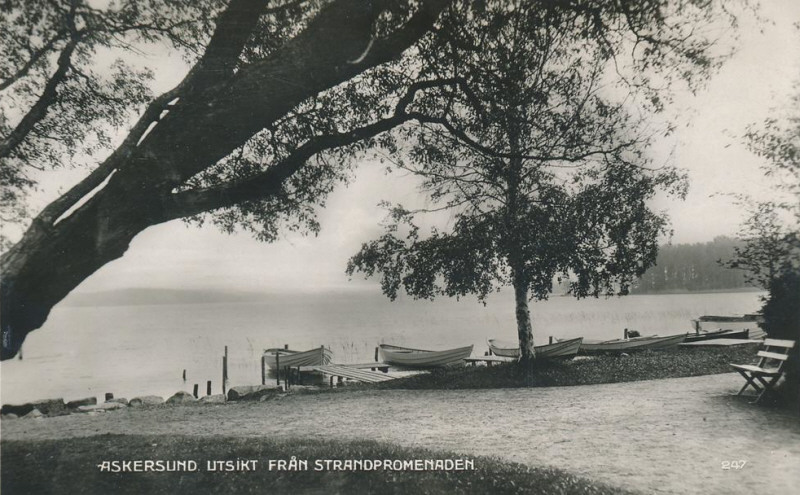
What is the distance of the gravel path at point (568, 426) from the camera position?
19.6ft

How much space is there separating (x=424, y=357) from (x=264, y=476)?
17.0 meters

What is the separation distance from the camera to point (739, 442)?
6812 millimetres

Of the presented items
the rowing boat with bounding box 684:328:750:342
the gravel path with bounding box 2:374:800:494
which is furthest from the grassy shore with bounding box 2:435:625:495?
the rowing boat with bounding box 684:328:750:342

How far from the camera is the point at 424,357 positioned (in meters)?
22.2

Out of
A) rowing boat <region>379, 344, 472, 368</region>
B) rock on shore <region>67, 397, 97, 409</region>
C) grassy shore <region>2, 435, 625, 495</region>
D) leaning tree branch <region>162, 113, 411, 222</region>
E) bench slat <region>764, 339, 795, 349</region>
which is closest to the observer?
leaning tree branch <region>162, 113, 411, 222</region>

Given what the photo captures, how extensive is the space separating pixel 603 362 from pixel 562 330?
4801 cm

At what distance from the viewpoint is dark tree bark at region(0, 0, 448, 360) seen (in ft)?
14.1

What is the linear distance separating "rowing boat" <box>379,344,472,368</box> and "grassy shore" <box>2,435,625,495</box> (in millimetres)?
15164

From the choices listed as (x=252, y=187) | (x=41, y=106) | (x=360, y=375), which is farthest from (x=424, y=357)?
(x=41, y=106)

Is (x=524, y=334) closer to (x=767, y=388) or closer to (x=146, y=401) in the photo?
(x=767, y=388)

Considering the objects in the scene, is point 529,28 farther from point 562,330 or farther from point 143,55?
point 562,330

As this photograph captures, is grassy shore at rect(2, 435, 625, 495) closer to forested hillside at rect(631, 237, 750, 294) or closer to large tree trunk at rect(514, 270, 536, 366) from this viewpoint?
large tree trunk at rect(514, 270, 536, 366)

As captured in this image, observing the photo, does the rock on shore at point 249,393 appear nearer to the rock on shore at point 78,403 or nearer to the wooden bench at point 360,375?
the wooden bench at point 360,375

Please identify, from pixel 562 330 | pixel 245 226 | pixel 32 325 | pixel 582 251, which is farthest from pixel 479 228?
pixel 562 330
